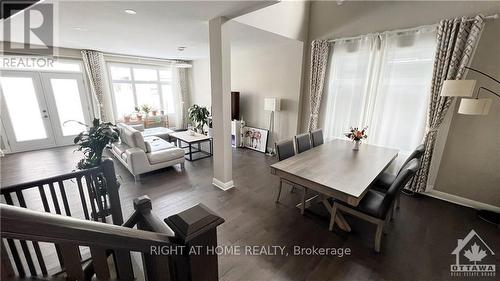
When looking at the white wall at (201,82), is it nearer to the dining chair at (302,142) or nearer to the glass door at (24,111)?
the glass door at (24,111)

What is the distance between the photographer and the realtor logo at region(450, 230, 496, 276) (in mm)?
1944

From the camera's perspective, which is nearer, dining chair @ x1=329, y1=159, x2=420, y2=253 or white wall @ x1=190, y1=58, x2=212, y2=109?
dining chair @ x1=329, y1=159, x2=420, y2=253

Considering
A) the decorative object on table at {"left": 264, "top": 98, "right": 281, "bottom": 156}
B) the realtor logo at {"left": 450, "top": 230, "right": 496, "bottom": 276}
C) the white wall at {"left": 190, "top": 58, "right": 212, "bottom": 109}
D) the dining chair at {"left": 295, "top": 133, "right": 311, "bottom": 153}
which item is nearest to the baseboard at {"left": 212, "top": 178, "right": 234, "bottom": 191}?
the dining chair at {"left": 295, "top": 133, "right": 311, "bottom": 153}

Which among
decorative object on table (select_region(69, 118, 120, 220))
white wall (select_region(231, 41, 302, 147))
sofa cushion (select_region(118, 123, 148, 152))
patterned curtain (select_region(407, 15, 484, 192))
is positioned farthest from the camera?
white wall (select_region(231, 41, 302, 147))

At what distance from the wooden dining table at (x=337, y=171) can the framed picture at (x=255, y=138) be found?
221 centimetres

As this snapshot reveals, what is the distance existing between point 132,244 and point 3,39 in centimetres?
639

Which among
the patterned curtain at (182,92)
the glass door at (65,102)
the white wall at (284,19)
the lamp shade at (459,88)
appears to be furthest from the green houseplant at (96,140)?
the patterned curtain at (182,92)

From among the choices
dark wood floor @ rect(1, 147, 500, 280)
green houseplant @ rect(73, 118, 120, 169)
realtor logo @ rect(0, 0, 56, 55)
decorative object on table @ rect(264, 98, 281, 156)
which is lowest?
dark wood floor @ rect(1, 147, 500, 280)

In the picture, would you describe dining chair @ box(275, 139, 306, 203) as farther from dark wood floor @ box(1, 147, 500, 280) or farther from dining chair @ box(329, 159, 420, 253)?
dining chair @ box(329, 159, 420, 253)

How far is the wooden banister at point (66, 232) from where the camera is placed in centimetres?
52

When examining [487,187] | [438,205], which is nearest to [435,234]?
[438,205]

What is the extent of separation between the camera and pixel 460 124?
2.88 meters

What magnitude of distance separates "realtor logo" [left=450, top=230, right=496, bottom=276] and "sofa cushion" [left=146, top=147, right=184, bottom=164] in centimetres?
410

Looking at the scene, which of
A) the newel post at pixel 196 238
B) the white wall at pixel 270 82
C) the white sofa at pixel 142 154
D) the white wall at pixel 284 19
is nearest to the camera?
the newel post at pixel 196 238
